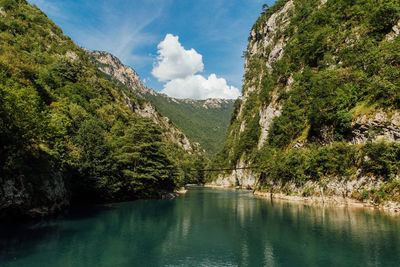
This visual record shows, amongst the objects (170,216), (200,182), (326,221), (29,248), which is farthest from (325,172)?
(200,182)

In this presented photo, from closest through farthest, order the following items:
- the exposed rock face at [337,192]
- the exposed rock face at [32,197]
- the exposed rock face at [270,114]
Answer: the exposed rock face at [32,197] < the exposed rock face at [337,192] < the exposed rock face at [270,114]

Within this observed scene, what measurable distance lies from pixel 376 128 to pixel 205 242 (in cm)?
3106

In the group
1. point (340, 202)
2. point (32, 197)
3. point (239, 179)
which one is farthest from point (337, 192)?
point (239, 179)

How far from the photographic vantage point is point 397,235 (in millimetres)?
18375

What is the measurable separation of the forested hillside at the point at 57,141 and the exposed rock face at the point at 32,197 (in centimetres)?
9

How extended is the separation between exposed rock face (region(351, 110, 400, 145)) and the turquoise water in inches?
459

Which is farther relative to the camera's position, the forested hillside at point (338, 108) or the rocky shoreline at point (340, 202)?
the forested hillside at point (338, 108)

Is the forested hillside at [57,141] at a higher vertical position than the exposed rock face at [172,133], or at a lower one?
lower

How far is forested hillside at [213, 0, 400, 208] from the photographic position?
107ft

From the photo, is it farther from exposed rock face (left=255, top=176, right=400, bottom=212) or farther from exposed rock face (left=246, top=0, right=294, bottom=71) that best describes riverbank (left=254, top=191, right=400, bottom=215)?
exposed rock face (left=246, top=0, right=294, bottom=71)

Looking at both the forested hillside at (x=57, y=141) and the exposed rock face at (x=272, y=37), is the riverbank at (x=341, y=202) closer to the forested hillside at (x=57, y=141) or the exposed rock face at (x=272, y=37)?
the forested hillside at (x=57, y=141)

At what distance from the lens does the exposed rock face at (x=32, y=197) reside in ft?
71.0

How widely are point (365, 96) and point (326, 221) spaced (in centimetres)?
2414

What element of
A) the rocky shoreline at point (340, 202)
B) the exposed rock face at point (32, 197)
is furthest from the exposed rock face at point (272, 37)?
the exposed rock face at point (32, 197)
